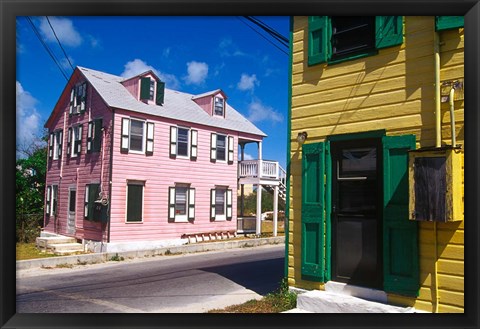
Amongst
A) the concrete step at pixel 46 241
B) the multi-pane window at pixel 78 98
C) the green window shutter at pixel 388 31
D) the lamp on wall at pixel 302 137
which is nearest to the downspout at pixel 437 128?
the green window shutter at pixel 388 31

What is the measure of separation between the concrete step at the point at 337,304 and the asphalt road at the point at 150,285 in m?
1.58

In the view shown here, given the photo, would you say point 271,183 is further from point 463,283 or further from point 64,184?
point 463,283

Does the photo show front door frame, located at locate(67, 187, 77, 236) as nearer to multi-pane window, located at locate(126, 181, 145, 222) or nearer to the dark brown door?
multi-pane window, located at locate(126, 181, 145, 222)

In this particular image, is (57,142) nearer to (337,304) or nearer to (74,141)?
(74,141)

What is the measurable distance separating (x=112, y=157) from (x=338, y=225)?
33.0 ft

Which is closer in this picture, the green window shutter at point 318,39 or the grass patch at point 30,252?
the green window shutter at point 318,39

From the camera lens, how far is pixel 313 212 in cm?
554

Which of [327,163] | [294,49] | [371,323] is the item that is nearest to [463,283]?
[371,323]

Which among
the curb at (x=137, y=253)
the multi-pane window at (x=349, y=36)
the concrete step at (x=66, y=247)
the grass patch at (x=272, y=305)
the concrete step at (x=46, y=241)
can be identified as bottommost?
the curb at (x=137, y=253)

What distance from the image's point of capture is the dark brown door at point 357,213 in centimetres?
503

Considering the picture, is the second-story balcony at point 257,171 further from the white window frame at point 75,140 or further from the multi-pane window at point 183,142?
the white window frame at point 75,140

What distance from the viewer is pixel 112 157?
13.6 metres

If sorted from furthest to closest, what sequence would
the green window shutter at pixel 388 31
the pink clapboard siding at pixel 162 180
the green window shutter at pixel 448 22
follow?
the pink clapboard siding at pixel 162 180 → the green window shutter at pixel 388 31 → the green window shutter at pixel 448 22

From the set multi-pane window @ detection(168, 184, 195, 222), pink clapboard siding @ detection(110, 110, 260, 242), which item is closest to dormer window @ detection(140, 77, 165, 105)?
pink clapboard siding @ detection(110, 110, 260, 242)
